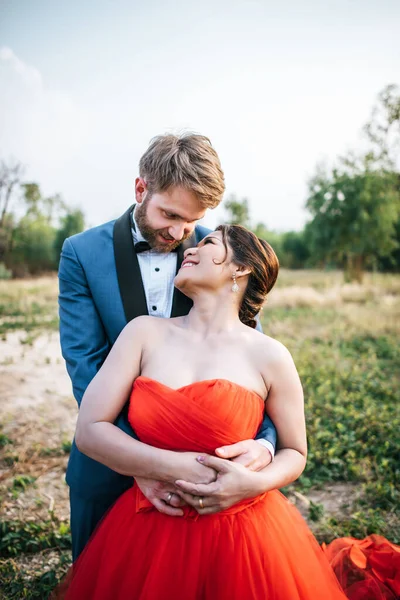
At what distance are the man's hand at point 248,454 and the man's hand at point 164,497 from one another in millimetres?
268

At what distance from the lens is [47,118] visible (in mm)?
9203

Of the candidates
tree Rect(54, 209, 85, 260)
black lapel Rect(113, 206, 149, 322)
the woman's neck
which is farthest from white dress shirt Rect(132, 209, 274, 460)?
tree Rect(54, 209, 85, 260)

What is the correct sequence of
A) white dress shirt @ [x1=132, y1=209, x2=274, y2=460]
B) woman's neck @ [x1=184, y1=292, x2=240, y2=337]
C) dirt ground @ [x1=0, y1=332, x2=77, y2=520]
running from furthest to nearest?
dirt ground @ [x1=0, y1=332, x2=77, y2=520] < white dress shirt @ [x1=132, y1=209, x2=274, y2=460] < woman's neck @ [x1=184, y1=292, x2=240, y2=337]

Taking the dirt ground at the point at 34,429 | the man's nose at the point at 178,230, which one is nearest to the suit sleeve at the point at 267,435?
the man's nose at the point at 178,230

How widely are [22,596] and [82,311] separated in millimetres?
1908

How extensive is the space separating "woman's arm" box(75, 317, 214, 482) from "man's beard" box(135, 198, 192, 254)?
57 centimetres

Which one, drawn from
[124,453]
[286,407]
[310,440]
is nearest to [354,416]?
[310,440]

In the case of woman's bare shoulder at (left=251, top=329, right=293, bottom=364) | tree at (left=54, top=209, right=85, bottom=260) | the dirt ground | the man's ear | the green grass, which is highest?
tree at (left=54, top=209, right=85, bottom=260)

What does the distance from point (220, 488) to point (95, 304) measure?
4.29ft

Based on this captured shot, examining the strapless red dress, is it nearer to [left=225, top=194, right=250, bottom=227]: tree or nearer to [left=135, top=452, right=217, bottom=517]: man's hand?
[left=135, top=452, right=217, bottom=517]: man's hand

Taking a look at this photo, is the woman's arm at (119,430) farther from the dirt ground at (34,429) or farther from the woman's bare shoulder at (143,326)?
the dirt ground at (34,429)

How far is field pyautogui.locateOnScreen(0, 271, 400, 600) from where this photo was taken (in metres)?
3.61

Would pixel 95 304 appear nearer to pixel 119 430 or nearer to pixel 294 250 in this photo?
pixel 119 430

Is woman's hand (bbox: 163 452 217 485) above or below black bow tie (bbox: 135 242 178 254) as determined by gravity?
below
